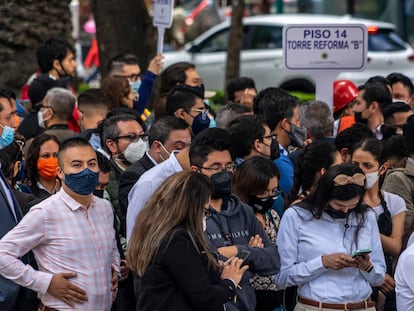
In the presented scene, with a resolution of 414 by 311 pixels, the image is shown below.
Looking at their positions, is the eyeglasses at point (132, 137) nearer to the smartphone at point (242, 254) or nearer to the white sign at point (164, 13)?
the smartphone at point (242, 254)

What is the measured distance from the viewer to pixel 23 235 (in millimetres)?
6688

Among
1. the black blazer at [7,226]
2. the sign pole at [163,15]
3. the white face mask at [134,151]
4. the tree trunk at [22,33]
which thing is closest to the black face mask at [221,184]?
the black blazer at [7,226]

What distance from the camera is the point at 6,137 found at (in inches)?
300

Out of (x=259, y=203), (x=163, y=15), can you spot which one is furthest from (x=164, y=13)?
(x=259, y=203)

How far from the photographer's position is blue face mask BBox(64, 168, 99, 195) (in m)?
6.92

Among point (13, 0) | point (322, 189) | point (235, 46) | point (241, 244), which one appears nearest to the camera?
point (241, 244)

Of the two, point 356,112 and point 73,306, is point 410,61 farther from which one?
point 73,306

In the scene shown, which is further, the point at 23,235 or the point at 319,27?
the point at 319,27

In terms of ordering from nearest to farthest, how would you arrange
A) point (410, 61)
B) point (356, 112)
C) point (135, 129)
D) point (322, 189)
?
point (322, 189)
point (135, 129)
point (356, 112)
point (410, 61)

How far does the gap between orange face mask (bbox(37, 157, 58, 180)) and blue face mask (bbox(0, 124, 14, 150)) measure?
505 millimetres

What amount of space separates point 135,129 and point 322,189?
74.6 inches

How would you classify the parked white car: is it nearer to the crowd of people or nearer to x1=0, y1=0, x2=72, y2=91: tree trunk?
x1=0, y1=0, x2=72, y2=91: tree trunk

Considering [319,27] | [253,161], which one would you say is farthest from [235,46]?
[253,161]

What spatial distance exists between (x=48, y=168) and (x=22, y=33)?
6.37 m
